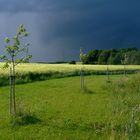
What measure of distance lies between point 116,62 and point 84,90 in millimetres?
102657

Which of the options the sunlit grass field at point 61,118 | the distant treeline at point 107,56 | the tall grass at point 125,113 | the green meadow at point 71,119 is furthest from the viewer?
the distant treeline at point 107,56

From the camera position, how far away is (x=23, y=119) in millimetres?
19719

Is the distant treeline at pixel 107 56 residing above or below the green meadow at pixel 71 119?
above

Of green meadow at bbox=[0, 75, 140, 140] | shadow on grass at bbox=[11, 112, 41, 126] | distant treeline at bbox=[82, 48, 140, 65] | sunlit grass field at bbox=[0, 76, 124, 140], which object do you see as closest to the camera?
green meadow at bbox=[0, 75, 140, 140]

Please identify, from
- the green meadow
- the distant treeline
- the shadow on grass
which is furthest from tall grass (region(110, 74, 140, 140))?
the distant treeline

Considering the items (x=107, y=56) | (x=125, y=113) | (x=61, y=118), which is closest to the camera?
(x=61, y=118)

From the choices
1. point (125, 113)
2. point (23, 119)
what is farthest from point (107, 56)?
point (23, 119)

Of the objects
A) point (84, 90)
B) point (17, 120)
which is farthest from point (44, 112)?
point (84, 90)

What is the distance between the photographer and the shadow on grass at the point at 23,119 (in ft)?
63.4

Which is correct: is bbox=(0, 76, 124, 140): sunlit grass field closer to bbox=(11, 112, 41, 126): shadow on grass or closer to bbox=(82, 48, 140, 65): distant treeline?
bbox=(11, 112, 41, 126): shadow on grass

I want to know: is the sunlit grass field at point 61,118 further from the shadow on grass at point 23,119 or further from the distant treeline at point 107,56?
the distant treeline at point 107,56

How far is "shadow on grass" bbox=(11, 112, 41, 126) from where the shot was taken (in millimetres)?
19336

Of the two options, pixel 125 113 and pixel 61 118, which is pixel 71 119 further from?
pixel 125 113

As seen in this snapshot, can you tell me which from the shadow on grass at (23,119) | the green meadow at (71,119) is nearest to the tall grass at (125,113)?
the green meadow at (71,119)
